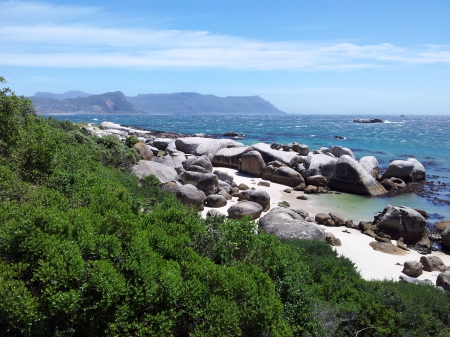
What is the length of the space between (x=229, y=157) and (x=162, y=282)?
1026 inches

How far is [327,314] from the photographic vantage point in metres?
6.90

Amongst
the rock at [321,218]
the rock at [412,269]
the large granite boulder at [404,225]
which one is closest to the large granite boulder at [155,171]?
the rock at [321,218]

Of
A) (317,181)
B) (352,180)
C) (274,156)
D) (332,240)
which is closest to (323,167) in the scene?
(317,181)

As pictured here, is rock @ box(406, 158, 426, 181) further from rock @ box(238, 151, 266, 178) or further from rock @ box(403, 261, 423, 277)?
rock @ box(403, 261, 423, 277)

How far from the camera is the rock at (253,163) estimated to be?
94.9 ft

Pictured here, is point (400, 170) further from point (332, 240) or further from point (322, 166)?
point (332, 240)

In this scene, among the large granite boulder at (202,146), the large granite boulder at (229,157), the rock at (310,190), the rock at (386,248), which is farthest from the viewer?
the large granite boulder at (202,146)

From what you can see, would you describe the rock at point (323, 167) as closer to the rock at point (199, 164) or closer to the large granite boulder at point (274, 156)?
the large granite boulder at point (274, 156)

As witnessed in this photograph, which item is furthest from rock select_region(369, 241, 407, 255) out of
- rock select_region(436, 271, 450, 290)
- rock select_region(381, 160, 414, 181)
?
rock select_region(381, 160, 414, 181)

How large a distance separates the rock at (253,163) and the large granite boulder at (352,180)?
5279mm

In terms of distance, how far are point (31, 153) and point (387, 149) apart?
52.0 metres

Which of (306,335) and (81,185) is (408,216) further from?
(81,185)

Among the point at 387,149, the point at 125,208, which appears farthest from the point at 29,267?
the point at 387,149

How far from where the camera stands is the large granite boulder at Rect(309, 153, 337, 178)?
93.2ft
